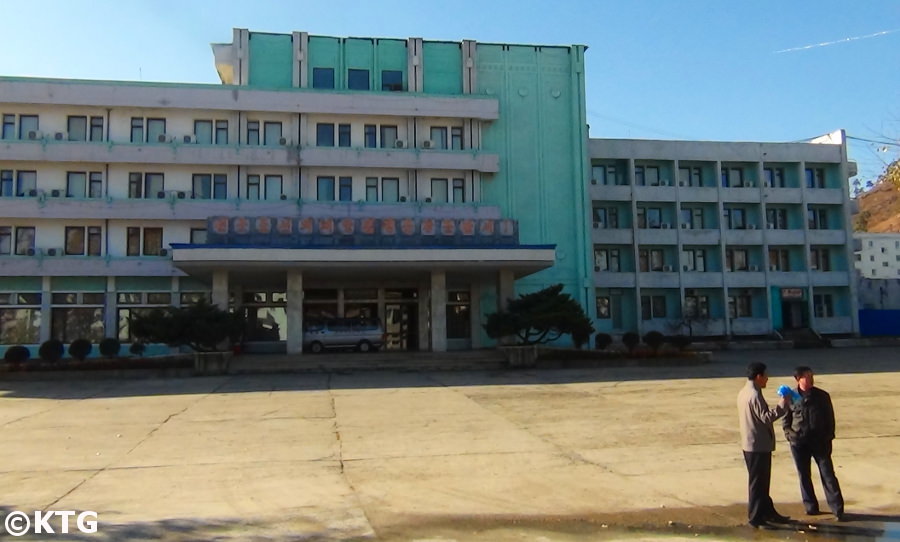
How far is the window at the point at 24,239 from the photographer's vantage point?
3206cm

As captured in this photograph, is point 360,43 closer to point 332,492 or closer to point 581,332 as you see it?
point 581,332

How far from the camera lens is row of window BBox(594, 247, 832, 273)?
134 feet

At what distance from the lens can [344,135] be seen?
34156 mm

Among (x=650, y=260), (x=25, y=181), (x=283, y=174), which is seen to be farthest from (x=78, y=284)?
(x=650, y=260)

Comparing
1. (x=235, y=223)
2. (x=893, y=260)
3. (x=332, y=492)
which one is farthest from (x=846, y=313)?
(x=893, y=260)

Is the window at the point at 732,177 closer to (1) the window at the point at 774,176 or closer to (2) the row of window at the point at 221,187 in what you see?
(1) the window at the point at 774,176

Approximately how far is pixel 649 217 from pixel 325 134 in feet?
63.3

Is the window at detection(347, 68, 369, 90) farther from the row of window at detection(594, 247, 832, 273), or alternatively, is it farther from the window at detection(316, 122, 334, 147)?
the row of window at detection(594, 247, 832, 273)

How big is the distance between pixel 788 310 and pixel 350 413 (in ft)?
117

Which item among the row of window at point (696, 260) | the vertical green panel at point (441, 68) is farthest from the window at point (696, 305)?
the vertical green panel at point (441, 68)

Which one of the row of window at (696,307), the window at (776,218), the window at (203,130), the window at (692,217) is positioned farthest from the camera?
the window at (776,218)

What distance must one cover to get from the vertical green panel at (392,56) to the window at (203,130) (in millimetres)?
8409

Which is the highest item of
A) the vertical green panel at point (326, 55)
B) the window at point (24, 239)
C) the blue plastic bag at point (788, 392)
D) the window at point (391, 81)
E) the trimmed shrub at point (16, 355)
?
the vertical green panel at point (326, 55)

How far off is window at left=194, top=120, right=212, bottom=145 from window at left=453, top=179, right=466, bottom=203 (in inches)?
455
